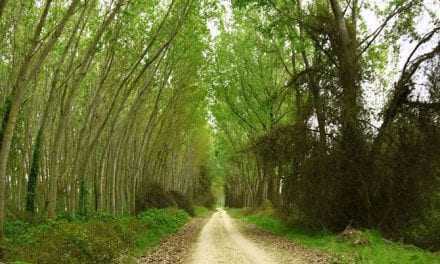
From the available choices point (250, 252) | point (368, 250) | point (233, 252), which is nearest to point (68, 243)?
point (233, 252)

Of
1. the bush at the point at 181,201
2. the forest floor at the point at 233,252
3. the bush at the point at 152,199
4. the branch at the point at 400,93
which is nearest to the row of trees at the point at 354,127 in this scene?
the branch at the point at 400,93

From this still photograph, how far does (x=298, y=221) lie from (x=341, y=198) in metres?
3.79

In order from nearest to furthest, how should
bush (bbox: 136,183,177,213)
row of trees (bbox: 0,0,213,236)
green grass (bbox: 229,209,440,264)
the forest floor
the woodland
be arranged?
green grass (bbox: 229,209,440,264) < the forest floor < row of trees (bbox: 0,0,213,236) < the woodland < bush (bbox: 136,183,177,213)

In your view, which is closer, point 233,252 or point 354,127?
point 233,252

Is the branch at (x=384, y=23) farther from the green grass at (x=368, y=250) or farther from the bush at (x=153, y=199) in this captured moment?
the bush at (x=153, y=199)

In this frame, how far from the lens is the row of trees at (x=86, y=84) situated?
540 inches

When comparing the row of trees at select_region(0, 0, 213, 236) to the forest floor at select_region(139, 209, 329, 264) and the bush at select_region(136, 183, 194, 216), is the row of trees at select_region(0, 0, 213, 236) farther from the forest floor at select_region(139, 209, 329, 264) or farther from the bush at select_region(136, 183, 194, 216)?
the forest floor at select_region(139, 209, 329, 264)

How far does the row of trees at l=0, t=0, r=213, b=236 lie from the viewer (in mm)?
13711

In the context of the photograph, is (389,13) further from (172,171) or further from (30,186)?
(172,171)

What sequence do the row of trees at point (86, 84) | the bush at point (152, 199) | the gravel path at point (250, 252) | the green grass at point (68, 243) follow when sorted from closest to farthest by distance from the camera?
the green grass at point (68, 243), the gravel path at point (250, 252), the row of trees at point (86, 84), the bush at point (152, 199)

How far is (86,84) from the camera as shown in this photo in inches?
972

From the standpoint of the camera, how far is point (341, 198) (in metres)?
18.0

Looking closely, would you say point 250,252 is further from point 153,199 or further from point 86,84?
point 153,199

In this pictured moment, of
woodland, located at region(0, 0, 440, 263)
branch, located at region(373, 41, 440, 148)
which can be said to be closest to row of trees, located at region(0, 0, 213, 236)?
woodland, located at region(0, 0, 440, 263)
